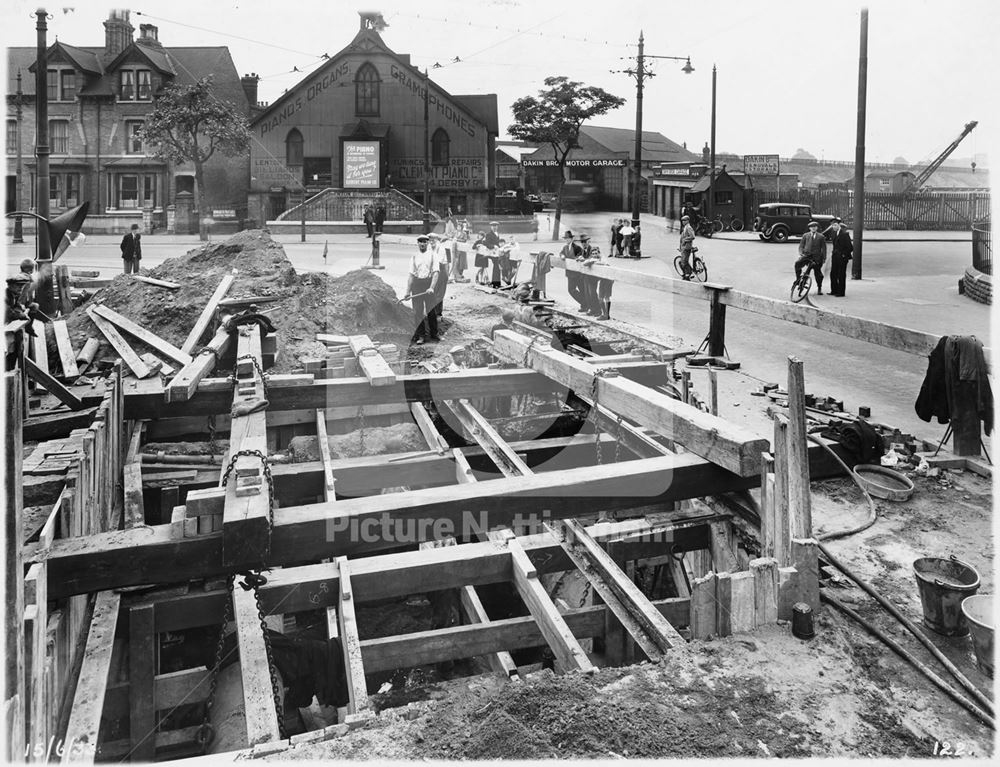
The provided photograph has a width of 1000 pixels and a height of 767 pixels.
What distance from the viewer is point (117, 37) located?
51156 mm

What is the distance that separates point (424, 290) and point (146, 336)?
14.6 ft

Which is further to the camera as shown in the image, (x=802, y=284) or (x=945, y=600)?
(x=802, y=284)

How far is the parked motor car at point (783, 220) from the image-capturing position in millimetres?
37750

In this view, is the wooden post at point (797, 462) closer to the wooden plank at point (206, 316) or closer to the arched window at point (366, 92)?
the wooden plank at point (206, 316)

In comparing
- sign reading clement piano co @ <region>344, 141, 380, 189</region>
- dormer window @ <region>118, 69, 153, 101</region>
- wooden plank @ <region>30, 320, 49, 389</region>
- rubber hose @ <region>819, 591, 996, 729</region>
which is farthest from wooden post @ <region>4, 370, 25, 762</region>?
dormer window @ <region>118, 69, 153, 101</region>

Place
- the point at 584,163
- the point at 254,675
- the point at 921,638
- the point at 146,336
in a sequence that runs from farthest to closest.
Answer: the point at 584,163 → the point at 146,336 → the point at 254,675 → the point at 921,638

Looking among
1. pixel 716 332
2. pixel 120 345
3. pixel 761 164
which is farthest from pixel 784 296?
pixel 761 164

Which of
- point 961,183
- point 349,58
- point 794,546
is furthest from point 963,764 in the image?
point 961,183

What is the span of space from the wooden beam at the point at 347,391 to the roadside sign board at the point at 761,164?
60.2 m

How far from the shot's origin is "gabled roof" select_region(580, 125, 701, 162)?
242ft

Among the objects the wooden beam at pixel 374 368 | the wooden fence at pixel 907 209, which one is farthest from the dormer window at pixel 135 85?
the wooden beam at pixel 374 368

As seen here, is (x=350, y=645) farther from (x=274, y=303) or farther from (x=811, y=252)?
(x=811, y=252)

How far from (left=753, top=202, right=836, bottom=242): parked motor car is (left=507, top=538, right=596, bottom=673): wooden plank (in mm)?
35078

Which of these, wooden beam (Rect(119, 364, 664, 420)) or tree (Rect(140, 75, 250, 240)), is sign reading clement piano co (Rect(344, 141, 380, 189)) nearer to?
tree (Rect(140, 75, 250, 240))
